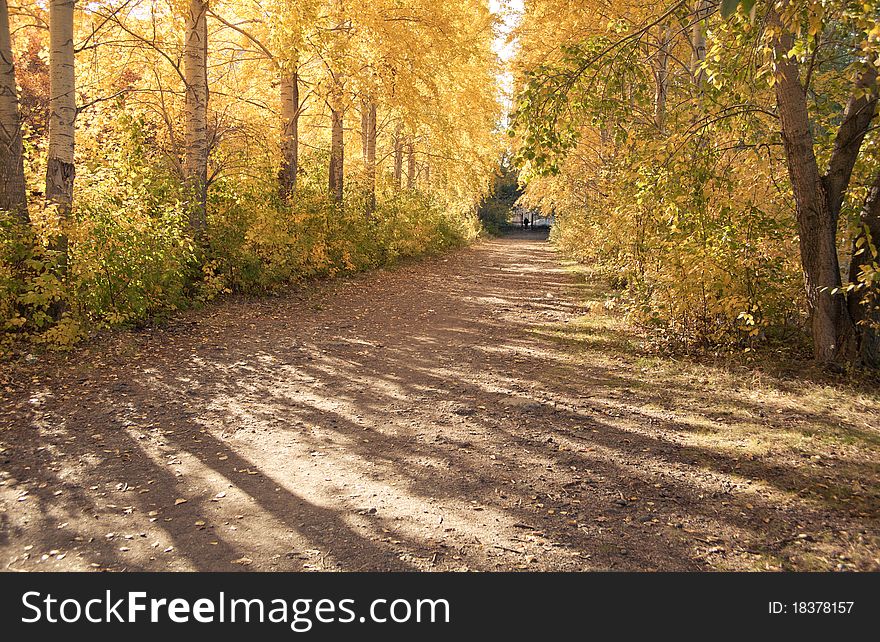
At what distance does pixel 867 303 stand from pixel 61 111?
8909 millimetres

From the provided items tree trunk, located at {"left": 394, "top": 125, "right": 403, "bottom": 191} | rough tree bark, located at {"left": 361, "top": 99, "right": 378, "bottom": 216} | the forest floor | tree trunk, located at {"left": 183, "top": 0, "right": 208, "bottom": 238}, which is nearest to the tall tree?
tree trunk, located at {"left": 394, "top": 125, "right": 403, "bottom": 191}

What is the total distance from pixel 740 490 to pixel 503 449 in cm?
163

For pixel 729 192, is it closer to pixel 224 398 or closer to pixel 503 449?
pixel 503 449

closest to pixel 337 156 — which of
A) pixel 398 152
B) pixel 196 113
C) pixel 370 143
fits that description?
pixel 370 143

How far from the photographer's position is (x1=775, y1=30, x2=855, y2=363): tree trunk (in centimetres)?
610

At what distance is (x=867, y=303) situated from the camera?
5961 millimetres

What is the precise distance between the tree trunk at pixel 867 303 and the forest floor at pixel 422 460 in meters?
0.66

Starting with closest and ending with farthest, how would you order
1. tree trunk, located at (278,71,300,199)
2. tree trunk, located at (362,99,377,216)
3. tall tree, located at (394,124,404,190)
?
tree trunk, located at (278,71,300,199) → tree trunk, located at (362,99,377,216) → tall tree, located at (394,124,404,190)

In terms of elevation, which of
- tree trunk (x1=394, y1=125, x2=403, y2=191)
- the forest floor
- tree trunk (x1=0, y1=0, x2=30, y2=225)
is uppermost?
tree trunk (x1=394, y1=125, x2=403, y2=191)

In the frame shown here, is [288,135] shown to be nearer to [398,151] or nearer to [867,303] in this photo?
[398,151]

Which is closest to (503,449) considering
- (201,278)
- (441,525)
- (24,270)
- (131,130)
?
(441,525)

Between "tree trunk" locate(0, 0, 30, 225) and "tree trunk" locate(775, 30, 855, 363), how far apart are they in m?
8.39

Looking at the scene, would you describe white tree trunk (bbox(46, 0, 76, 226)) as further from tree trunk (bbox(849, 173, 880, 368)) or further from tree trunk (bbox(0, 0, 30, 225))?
tree trunk (bbox(849, 173, 880, 368))

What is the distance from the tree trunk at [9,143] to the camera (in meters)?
6.81
